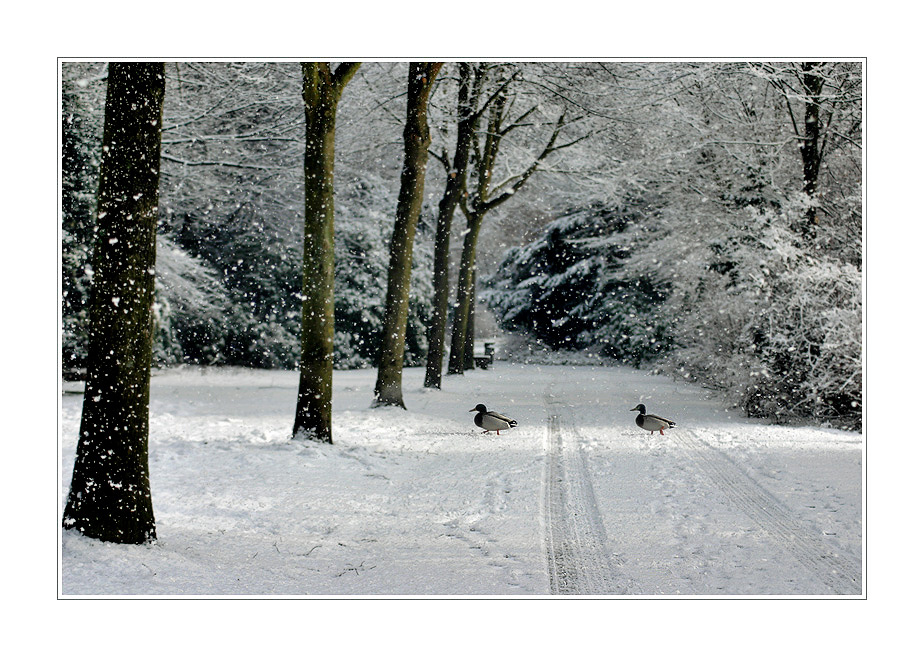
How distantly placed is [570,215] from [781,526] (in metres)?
20.0

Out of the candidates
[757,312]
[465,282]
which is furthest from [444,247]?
[757,312]

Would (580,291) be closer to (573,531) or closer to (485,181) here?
(485,181)

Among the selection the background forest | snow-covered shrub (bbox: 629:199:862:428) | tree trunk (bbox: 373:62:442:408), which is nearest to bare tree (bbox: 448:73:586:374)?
the background forest

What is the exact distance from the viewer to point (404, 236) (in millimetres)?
10883

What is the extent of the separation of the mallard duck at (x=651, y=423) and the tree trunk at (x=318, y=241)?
3.82 meters

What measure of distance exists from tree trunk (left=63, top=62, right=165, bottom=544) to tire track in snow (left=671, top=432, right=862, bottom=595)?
404cm

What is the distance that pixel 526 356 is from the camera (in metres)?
21.4

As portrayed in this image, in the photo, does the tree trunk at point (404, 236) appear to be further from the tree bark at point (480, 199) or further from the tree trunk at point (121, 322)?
the tree trunk at point (121, 322)

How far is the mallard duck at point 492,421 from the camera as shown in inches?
325

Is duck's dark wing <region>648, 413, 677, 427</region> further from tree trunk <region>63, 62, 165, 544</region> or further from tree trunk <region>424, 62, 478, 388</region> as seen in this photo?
tree trunk <region>63, 62, 165, 544</region>

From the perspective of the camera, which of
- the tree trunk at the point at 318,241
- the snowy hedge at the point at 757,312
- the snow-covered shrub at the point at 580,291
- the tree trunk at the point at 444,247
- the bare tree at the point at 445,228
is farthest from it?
the snow-covered shrub at the point at 580,291

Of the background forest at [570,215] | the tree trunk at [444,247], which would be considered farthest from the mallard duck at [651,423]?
the tree trunk at [444,247]
